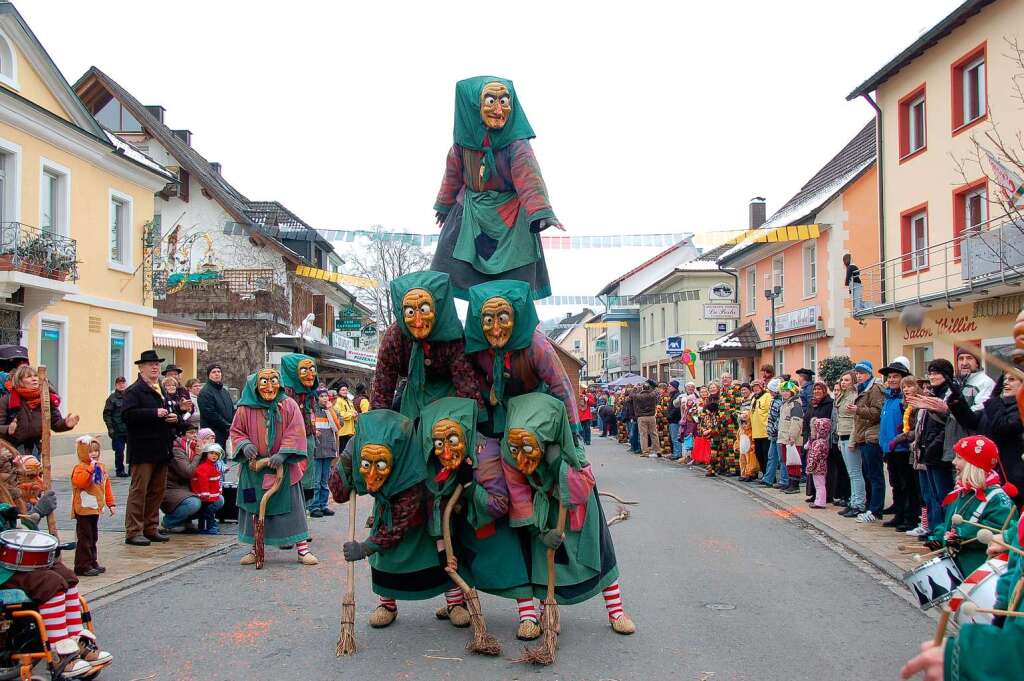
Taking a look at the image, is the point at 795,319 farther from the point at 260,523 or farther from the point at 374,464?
the point at 374,464

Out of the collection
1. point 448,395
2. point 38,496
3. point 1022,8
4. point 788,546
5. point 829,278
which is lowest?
point 788,546

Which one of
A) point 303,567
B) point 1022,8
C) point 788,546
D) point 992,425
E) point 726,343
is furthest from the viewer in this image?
point 726,343

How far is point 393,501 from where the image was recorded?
213 inches

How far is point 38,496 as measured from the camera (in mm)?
5316

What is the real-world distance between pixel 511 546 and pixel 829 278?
80.4 ft

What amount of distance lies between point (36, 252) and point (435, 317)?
610 inches

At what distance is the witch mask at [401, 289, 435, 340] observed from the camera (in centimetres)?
541

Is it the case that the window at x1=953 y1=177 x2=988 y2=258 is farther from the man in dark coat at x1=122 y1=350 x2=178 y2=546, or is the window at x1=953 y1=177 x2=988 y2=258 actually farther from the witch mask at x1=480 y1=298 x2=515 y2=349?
the witch mask at x1=480 y1=298 x2=515 y2=349

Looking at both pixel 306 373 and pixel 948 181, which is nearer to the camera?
pixel 306 373

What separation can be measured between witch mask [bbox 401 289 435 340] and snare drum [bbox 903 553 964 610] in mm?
2920

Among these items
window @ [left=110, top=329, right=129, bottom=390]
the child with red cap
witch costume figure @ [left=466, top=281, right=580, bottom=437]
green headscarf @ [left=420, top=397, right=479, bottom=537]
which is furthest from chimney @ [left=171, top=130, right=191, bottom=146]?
the child with red cap

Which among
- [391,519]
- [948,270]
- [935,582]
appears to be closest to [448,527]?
[391,519]

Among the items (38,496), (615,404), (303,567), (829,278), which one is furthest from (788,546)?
(615,404)

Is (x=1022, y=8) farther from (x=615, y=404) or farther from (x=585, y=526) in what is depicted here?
(x=615, y=404)
